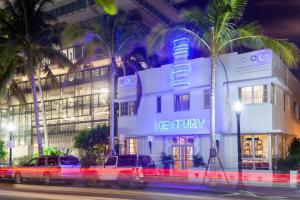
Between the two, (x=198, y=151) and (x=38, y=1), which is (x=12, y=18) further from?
(x=198, y=151)

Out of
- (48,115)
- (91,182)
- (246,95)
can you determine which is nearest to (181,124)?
(246,95)

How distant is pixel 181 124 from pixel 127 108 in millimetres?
6467

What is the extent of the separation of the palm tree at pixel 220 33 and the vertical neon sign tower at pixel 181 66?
13.5 ft

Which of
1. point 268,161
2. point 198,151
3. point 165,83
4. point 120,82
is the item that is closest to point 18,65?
point 120,82

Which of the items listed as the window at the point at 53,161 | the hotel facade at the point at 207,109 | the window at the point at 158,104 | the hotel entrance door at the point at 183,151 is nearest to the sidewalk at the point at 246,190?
the hotel facade at the point at 207,109

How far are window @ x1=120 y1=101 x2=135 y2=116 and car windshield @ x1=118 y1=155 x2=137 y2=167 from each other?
1068cm

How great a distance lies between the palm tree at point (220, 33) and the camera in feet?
80.3

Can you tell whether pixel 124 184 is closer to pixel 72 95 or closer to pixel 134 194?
pixel 134 194

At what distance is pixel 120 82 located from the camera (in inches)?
1452

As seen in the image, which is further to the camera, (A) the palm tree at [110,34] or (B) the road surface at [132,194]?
(A) the palm tree at [110,34]

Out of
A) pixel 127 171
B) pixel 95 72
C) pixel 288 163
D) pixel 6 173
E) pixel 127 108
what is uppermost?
pixel 95 72

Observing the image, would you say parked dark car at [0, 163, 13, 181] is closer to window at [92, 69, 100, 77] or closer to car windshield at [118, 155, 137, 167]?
car windshield at [118, 155, 137, 167]

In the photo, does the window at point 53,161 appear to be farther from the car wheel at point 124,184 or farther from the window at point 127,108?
the window at point 127,108

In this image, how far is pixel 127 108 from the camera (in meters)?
36.5
